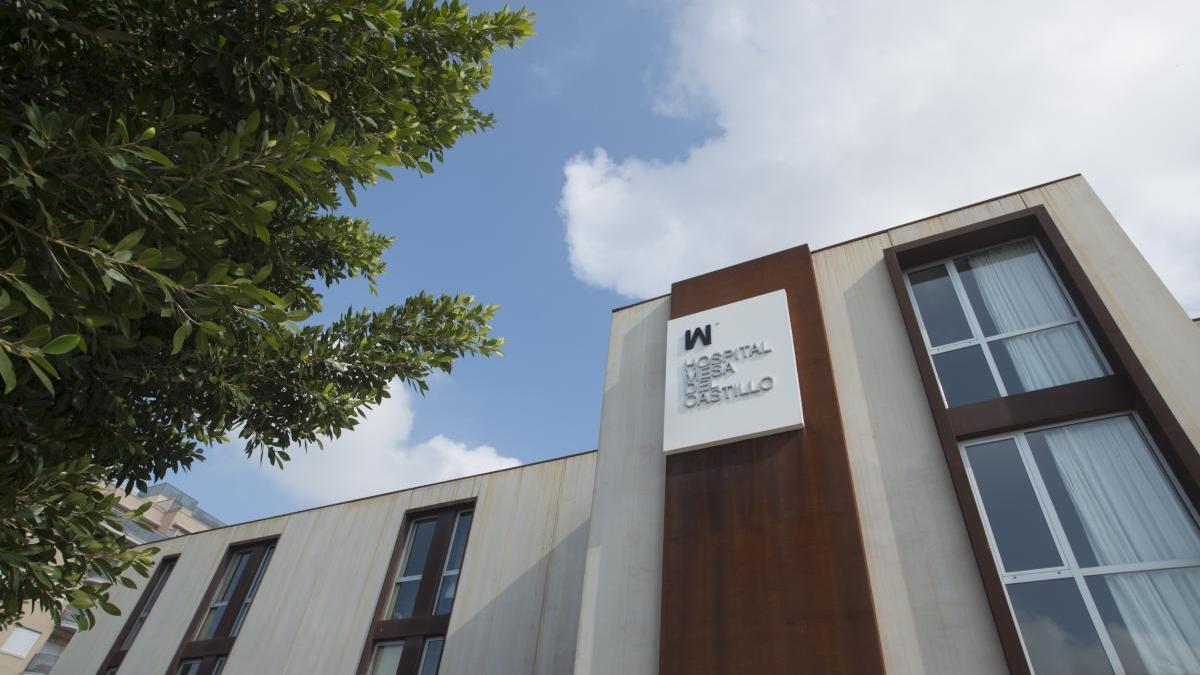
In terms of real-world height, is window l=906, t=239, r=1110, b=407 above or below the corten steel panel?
above

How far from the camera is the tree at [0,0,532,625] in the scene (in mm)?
4102

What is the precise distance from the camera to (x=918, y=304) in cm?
952

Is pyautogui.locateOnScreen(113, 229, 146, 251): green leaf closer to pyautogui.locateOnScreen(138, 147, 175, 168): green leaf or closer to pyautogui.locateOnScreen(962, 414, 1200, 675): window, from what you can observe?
pyautogui.locateOnScreen(138, 147, 175, 168): green leaf

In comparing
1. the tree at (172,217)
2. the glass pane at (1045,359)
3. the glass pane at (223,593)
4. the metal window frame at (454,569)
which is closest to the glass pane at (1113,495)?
the glass pane at (1045,359)

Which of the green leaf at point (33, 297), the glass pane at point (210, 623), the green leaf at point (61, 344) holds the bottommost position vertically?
the green leaf at point (61, 344)

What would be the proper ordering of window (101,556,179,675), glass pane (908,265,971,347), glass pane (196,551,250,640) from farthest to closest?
window (101,556,179,675)
glass pane (196,551,250,640)
glass pane (908,265,971,347)

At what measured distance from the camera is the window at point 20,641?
25.7 meters

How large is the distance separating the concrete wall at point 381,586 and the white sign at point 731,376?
5.24m

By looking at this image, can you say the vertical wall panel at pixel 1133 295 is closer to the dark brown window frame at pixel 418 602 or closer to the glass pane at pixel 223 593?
the dark brown window frame at pixel 418 602

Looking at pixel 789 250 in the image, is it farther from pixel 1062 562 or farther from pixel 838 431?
pixel 1062 562

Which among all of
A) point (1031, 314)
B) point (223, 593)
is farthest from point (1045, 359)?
point (223, 593)

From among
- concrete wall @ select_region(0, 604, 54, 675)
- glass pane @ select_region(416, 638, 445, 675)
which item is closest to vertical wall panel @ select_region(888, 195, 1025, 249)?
glass pane @ select_region(416, 638, 445, 675)

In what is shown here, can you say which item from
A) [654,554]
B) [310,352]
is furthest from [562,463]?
[310,352]

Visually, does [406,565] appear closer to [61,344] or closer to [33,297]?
[61,344]
